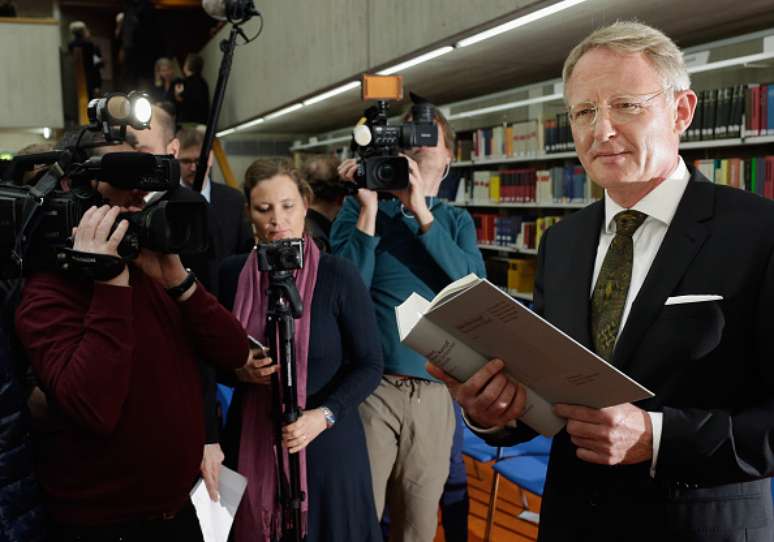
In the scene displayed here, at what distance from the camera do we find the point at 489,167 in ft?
20.2

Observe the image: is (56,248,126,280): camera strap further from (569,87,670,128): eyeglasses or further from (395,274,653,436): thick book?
(569,87,670,128): eyeglasses

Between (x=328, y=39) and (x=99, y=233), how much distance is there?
4427 millimetres

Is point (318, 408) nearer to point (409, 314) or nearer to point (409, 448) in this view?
point (409, 448)

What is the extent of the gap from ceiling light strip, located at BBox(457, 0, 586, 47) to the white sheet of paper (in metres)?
2.22

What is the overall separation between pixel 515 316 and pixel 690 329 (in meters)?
0.32

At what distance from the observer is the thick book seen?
36.0 inches

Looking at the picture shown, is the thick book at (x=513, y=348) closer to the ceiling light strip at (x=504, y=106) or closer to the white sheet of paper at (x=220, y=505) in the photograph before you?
the white sheet of paper at (x=220, y=505)

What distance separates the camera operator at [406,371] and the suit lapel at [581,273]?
0.78 metres

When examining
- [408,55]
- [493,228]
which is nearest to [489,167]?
[493,228]

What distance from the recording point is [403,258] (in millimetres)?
2180

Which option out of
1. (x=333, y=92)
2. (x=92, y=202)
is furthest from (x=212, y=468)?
(x=333, y=92)

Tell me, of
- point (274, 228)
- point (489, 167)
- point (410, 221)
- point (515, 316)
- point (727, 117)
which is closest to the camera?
point (515, 316)

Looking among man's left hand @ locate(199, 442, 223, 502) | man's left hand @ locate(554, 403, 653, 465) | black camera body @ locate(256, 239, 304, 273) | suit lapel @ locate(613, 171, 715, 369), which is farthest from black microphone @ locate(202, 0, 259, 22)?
man's left hand @ locate(554, 403, 653, 465)

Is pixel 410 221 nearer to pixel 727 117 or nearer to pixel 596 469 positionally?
pixel 596 469
